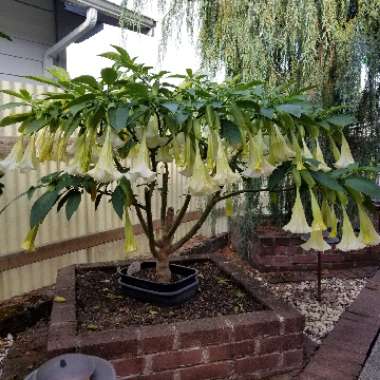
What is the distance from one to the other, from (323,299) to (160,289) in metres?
1.40

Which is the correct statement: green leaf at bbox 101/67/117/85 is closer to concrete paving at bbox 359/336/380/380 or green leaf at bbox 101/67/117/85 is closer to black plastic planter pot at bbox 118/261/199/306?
black plastic planter pot at bbox 118/261/199/306

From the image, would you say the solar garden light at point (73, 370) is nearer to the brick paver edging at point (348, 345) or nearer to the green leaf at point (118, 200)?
the green leaf at point (118, 200)

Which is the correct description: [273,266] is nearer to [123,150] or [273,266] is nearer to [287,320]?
[287,320]

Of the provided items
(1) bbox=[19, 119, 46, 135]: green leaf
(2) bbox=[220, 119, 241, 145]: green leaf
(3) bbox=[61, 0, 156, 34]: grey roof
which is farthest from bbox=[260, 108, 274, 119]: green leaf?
(3) bbox=[61, 0, 156, 34]: grey roof

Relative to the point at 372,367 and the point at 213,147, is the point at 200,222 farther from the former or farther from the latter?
the point at 372,367

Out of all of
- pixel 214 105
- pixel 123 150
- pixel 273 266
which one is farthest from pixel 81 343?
pixel 273 266

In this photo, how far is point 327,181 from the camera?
1.49 meters

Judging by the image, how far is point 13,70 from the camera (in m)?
3.90

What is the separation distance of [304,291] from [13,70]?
338cm

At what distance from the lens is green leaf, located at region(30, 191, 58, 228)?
1412 mm

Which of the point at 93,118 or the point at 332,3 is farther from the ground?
the point at 332,3

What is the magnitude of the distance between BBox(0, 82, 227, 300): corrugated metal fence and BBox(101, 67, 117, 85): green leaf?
990 millimetres

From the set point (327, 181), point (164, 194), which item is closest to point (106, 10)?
point (164, 194)

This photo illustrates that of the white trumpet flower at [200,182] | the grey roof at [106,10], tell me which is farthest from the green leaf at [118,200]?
the grey roof at [106,10]
